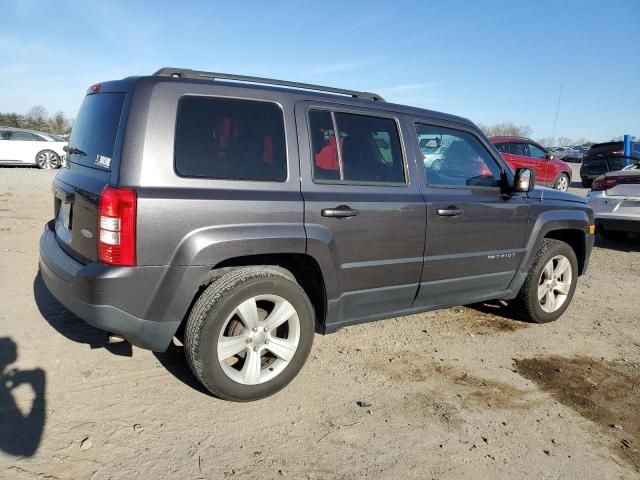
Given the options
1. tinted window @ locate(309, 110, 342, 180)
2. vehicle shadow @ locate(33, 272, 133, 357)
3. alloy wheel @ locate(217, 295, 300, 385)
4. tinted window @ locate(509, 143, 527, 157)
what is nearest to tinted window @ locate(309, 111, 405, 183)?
tinted window @ locate(309, 110, 342, 180)

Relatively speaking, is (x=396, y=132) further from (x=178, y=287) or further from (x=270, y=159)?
(x=178, y=287)

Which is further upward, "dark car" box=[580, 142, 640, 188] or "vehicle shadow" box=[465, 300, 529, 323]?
"dark car" box=[580, 142, 640, 188]

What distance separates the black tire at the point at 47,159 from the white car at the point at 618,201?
15640 mm

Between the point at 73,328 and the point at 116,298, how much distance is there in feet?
5.14

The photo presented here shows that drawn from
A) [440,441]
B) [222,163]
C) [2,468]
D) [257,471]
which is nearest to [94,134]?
[222,163]

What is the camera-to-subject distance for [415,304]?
3.71 meters

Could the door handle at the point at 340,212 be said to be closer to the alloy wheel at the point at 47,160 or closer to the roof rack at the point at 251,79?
the roof rack at the point at 251,79

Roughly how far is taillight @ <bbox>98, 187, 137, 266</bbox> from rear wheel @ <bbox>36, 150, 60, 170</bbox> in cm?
1571

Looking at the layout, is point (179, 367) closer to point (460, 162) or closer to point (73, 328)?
point (73, 328)

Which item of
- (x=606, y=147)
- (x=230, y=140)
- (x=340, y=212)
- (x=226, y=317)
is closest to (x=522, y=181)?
(x=340, y=212)

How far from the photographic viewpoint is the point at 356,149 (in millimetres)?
3328

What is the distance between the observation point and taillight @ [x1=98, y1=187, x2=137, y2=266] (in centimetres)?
245

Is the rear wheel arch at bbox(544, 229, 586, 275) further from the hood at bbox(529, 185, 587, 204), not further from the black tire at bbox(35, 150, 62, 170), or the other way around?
the black tire at bbox(35, 150, 62, 170)

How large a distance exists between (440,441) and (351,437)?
499mm
